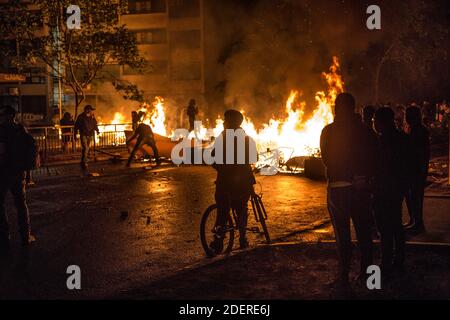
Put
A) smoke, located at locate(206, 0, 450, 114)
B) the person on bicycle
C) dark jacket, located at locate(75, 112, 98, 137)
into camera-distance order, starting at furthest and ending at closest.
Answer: smoke, located at locate(206, 0, 450, 114)
dark jacket, located at locate(75, 112, 98, 137)
the person on bicycle

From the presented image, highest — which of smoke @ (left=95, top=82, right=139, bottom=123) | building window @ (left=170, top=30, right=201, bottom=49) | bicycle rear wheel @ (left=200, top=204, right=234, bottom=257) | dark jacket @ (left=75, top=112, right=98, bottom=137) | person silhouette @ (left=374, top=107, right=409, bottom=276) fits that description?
building window @ (left=170, top=30, right=201, bottom=49)

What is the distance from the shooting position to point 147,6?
49.6 m

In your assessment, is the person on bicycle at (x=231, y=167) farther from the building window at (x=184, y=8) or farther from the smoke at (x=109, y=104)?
the building window at (x=184, y=8)

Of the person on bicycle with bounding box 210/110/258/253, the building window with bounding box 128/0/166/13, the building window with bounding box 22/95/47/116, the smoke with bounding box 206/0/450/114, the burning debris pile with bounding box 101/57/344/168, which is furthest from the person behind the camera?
the building window with bounding box 22/95/47/116

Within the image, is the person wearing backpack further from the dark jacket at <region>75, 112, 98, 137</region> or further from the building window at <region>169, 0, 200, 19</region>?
the building window at <region>169, 0, 200, 19</region>

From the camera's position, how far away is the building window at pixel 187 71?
155 ft

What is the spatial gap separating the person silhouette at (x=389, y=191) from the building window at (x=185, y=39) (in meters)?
42.3

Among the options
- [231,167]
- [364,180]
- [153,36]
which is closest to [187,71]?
[153,36]

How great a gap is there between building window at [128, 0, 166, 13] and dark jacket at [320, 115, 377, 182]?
45.6m

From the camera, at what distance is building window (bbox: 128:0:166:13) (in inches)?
1932

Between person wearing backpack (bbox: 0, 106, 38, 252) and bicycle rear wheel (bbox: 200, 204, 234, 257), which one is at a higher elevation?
person wearing backpack (bbox: 0, 106, 38, 252)

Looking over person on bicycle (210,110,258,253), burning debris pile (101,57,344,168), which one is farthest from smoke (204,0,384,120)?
person on bicycle (210,110,258,253)

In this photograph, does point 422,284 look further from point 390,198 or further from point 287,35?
point 287,35

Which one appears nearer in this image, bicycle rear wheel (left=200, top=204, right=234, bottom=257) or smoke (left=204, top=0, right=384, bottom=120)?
bicycle rear wheel (left=200, top=204, right=234, bottom=257)
